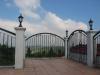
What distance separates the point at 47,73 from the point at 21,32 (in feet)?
7.30

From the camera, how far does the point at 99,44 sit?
9.55m

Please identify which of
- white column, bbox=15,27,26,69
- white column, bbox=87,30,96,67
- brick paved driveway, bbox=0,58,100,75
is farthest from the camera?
white column, bbox=87,30,96,67

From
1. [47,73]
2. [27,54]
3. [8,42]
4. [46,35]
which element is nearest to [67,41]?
[46,35]

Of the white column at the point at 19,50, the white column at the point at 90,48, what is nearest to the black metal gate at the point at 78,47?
the white column at the point at 90,48

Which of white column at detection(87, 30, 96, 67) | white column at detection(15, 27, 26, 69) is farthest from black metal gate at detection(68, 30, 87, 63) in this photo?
white column at detection(15, 27, 26, 69)

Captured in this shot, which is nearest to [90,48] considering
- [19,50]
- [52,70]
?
[52,70]

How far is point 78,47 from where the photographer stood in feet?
39.6

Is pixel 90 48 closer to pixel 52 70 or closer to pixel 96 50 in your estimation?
pixel 96 50

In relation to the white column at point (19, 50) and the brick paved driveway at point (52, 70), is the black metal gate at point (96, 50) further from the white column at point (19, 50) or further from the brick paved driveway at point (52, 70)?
the white column at point (19, 50)

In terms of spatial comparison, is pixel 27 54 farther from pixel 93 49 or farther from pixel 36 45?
pixel 93 49

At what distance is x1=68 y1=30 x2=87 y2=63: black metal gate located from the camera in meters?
10.8

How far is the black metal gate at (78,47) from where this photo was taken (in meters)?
10.8

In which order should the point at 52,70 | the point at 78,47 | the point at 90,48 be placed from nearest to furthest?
1. the point at 52,70
2. the point at 90,48
3. the point at 78,47

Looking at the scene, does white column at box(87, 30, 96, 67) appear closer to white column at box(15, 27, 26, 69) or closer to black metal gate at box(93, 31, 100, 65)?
black metal gate at box(93, 31, 100, 65)
